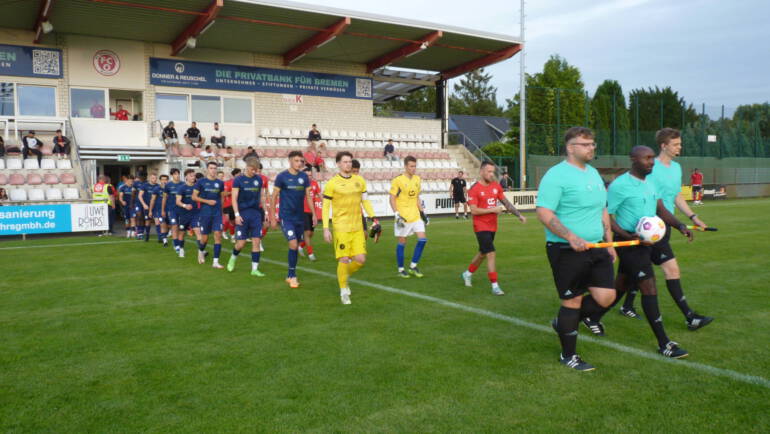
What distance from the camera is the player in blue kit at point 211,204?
10703 mm

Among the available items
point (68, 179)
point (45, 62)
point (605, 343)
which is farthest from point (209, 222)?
point (45, 62)

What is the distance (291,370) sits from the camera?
15.3ft

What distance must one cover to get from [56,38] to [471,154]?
2103 centimetres

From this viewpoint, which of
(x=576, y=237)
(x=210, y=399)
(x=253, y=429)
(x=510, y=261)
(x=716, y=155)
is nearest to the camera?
(x=253, y=429)

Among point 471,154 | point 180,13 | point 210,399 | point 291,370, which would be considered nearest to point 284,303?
point 291,370

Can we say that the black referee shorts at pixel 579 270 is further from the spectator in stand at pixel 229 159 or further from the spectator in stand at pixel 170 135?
the spectator in stand at pixel 170 135

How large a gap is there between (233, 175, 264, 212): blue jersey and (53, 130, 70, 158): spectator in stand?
49.7 feet

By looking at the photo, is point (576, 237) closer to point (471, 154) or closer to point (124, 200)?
point (124, 200)

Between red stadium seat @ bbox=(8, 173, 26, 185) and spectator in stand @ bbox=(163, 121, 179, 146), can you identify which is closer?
red stadium seat @ bbox=(8, 173, 26, 185)

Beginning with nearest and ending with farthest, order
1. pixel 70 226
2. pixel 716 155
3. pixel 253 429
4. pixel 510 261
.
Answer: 1. pixel 253 429
2. pixel 510 261
3. pixel 70 226
4. pixel 716 155

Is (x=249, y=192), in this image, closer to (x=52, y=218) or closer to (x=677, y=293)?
(x=677, y=293)

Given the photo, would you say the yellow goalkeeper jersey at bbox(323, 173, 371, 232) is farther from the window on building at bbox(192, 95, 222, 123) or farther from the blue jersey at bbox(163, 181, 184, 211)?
the window on building at bbox(192, 95, 222, 123)

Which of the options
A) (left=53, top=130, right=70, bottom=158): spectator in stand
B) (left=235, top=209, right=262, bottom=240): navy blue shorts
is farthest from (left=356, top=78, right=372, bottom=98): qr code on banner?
(left=235, top=209, right=262, bottom=240): navy blue shorts

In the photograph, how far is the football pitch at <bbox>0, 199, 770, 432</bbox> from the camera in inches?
147
